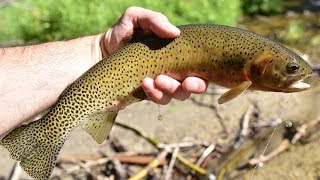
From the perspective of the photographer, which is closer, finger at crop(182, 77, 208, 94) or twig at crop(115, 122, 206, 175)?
finger at crop(182, 77, 208, 94)

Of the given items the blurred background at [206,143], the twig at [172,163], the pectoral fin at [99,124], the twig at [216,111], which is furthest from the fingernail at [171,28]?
the twig at [216,111]

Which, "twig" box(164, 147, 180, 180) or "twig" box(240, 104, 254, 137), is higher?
"twig" box(240, 104, 254, 137)

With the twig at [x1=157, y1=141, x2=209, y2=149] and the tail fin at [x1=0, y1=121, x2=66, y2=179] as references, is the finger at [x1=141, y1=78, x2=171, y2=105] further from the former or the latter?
the twig at [x1=157, y1=141, x2=209, y2=149]

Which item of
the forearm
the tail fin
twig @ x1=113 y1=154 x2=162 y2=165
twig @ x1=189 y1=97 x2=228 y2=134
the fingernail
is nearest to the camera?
the fingernail

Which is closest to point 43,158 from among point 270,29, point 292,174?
point 292,174

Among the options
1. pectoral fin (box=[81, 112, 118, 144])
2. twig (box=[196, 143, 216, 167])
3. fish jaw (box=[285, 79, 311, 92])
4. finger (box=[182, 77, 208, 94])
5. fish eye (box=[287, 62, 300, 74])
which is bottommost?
twig (box=[196, 143, 216, 167])

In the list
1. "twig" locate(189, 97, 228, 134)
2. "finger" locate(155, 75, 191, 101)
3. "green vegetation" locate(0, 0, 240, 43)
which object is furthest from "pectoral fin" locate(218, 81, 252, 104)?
"green vegetation" locate(0, 0, 240, 43)

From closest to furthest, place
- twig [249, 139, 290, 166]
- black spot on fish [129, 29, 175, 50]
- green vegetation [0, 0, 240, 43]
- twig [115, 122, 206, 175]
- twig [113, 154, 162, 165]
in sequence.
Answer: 1. black spot on fish [129, 29, 175, 50]
2. twig [249, 139, 290, 166]
3. twig [115, 122, 206, 175]
4. twig [113, 154, 162, 165]
5. green vegetation [0, 0, 240, 43]
